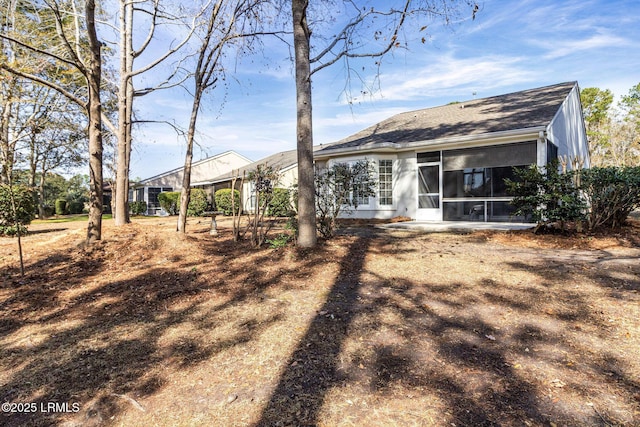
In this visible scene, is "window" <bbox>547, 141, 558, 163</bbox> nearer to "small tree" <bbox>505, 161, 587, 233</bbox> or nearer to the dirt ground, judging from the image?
"small tree" <bbox>505, 161, 587, 233</bbox>

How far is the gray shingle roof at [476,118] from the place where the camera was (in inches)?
442

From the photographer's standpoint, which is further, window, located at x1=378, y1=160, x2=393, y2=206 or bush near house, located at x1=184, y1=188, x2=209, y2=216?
bush near house, located at x1=184, y1=188, x2=209, y2=216

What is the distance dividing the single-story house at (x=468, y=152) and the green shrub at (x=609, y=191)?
299cm

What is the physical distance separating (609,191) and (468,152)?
16.4ft

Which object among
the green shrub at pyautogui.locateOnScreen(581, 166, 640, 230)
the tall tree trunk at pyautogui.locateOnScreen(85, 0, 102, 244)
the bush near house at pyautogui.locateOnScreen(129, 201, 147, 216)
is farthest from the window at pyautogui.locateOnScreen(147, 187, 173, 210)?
the green shrub at pyautogui.locateOnScreen(581, 166, 640, 230)

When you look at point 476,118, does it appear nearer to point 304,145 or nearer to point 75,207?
point 304,145

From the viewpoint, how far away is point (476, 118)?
1298 cm

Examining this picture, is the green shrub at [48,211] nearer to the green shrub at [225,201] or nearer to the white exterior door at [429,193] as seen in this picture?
the green shrub at [225,201]

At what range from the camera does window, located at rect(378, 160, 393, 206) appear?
533 inches

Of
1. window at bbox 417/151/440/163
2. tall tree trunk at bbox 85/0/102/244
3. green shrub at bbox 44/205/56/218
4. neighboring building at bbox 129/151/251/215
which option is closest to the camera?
tall tree trunk at bbox 85/0/102/244

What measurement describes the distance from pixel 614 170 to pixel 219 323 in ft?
A: 27.5

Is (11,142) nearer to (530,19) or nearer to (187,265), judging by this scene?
(187,265)

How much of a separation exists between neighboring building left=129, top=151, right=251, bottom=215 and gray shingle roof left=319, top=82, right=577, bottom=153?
737 inches

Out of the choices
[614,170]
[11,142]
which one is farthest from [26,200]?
[614,170]
